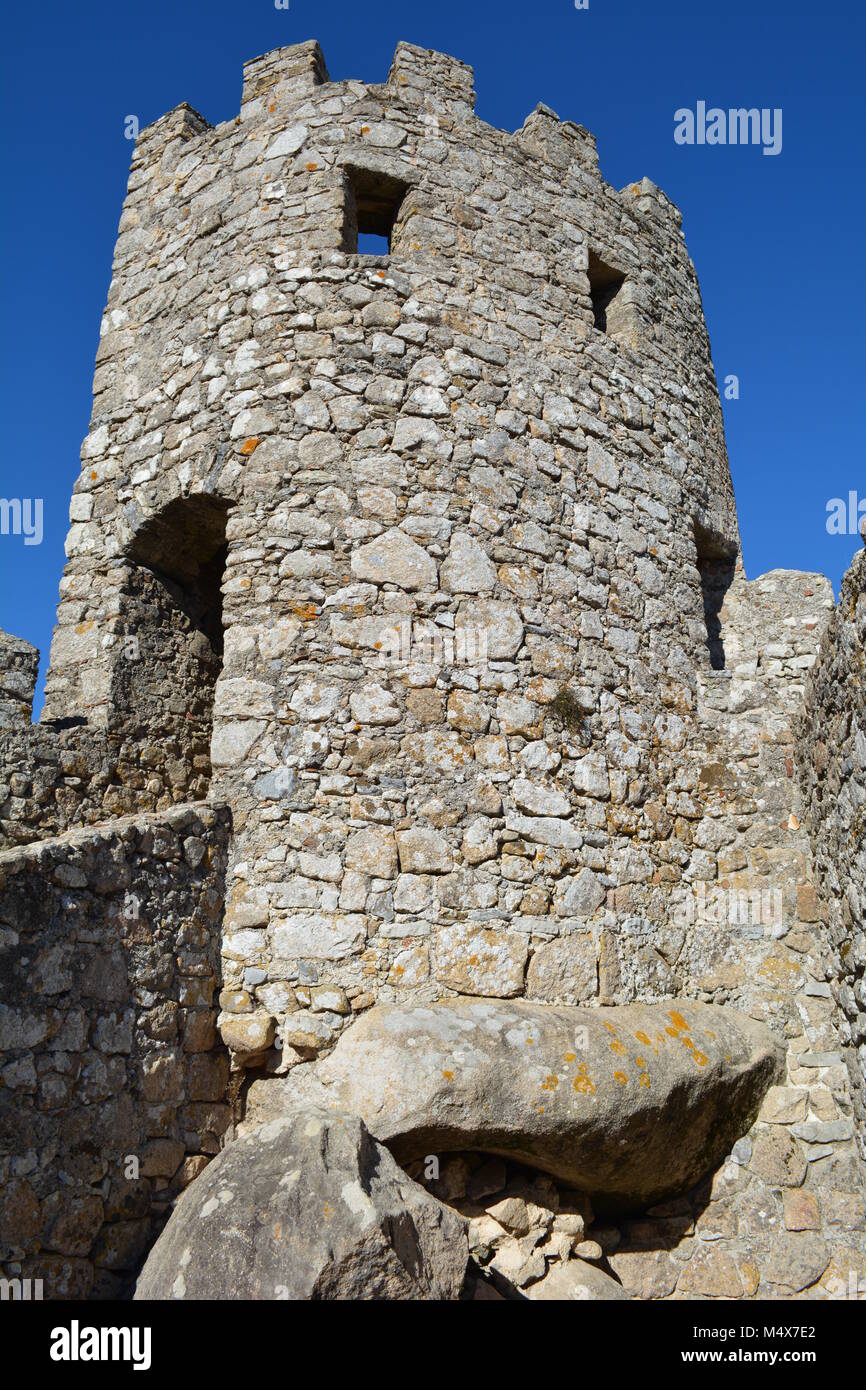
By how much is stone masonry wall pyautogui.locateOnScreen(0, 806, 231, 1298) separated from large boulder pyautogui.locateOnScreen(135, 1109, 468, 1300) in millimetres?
339

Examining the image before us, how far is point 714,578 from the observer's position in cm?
716

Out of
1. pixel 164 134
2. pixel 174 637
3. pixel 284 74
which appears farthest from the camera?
pixel 164 134

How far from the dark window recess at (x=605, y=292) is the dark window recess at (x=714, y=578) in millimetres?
1525

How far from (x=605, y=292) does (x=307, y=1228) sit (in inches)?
240

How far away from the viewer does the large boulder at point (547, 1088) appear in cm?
410

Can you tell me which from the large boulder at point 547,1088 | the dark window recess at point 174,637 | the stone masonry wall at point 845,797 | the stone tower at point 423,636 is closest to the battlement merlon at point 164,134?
the stone tower at point 423,636

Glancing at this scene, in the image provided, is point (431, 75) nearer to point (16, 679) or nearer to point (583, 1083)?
point (16, 679)

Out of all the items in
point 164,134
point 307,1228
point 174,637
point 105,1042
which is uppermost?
point 164,134

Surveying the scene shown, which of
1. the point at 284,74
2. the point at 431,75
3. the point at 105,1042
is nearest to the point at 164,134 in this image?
the point at 284,74

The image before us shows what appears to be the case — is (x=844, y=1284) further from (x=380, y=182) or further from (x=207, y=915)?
(x=380, y=182)

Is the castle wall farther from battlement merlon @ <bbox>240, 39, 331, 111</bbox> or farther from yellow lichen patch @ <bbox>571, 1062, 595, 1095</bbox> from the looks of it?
yellow lichen patch @ <bbox>571, 1062, 595, 1095</bbox>

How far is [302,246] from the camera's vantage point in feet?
18.4

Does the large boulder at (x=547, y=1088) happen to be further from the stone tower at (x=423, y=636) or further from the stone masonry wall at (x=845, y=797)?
the stone masonry wall at (x=845, y=797)
